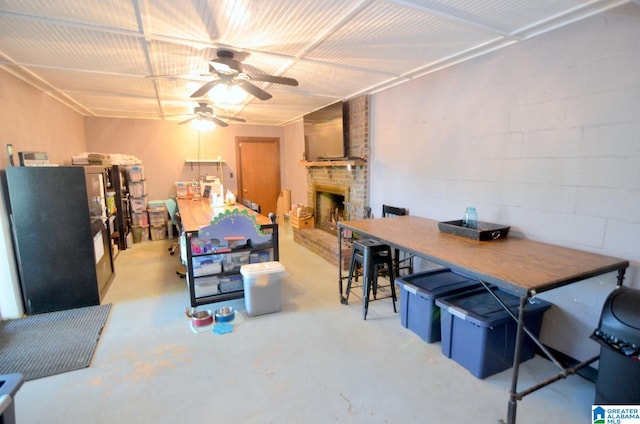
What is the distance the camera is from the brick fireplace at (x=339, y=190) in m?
4.32

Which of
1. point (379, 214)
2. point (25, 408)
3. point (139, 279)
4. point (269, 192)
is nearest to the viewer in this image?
point (25, 408)

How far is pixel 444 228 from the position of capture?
9.08 feet

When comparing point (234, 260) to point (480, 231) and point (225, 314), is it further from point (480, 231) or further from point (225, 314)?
point (480, 231)

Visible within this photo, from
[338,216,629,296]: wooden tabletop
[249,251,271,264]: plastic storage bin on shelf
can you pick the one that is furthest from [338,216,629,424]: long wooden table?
[249,251,271,264]: plastic storage bin on shelf

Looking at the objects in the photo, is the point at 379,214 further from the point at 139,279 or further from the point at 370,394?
the point at 139,279

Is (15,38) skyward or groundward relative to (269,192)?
skyward

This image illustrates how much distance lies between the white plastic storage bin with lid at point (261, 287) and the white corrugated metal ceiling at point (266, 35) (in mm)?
1960

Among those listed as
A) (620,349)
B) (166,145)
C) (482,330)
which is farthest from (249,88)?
(166,145)

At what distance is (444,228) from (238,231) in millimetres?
1957

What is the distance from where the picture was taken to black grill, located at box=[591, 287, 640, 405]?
5.08 feet

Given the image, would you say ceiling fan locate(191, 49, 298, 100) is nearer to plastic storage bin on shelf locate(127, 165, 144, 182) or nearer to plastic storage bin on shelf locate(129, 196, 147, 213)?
plastic storage bin on shelf locate(127, 165, 144, 182)

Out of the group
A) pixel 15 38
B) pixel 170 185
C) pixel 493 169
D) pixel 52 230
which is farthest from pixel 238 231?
pixel 170 185

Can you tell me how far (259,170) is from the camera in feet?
24.0

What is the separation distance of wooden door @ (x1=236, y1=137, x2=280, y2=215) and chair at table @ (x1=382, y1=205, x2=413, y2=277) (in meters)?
4.03
